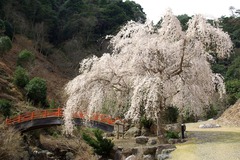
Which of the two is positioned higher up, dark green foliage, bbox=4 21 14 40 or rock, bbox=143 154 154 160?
dark green foliage, bbox=4 21 14 40

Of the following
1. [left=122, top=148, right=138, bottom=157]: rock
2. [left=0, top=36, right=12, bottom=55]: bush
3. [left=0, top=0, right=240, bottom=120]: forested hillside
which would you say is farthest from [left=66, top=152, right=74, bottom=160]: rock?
[left=0, top=0, right=240, bottom=120]: forested hillside

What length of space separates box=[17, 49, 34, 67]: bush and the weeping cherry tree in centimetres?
2027

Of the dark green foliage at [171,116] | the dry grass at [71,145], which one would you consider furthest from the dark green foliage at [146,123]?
the dark green foliage at [171,116]

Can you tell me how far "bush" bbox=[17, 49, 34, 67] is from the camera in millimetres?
31094

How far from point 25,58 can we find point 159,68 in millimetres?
22760

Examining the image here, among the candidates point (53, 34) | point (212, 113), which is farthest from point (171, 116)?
point (53, 34)

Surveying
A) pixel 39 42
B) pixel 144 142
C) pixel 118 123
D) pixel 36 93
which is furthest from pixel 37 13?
pixel 144 142

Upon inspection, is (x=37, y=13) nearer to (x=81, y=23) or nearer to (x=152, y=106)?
(x=81, y=23)

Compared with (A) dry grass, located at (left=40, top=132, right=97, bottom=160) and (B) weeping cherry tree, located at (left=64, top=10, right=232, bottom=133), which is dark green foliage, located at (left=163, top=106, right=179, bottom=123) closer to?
(A) dry grass, located at (left=40, top=132, right=97, bottom=160)

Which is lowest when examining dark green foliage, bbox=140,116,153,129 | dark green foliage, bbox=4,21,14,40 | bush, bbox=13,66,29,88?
dark green foliage, bbox=140,116,153,129

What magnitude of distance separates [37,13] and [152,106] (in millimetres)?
33764

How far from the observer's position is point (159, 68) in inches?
438

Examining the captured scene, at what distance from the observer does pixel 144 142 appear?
12.8m

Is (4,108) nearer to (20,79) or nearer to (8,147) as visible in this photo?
(20,79)
